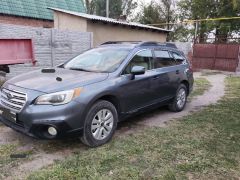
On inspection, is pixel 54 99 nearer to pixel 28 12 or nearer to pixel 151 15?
pixel 28 12

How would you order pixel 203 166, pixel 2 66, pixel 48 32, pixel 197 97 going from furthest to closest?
pixel 48 32, pixel 197 97, pixel 2 66, pixel 203 166

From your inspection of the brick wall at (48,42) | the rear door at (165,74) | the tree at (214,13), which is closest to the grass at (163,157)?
the rear door at (165,74)

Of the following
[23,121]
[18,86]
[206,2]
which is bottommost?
[23,121]

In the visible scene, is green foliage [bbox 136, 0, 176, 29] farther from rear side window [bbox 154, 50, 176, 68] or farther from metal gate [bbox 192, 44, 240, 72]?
rear side window [bbox 154, 50, 176, 68]

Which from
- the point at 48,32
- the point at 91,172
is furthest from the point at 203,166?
the point at 48,32

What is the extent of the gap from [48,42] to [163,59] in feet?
18.9

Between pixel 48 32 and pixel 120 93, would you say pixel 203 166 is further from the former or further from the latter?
pixel 48 32

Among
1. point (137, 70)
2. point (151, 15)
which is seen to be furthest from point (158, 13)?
point (137, 70)

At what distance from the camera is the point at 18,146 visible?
4391 mm

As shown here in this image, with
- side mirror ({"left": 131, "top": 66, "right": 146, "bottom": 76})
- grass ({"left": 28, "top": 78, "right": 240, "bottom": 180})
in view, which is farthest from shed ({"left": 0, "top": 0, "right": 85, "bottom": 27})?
grass ({"left": 28, "top": 78, "right": 240, "bottom": 180})

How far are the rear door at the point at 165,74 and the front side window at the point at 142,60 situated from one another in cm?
18

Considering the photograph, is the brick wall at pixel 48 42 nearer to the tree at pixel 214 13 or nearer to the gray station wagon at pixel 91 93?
the gray station wagon at pixel 91 93

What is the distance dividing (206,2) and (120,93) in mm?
27484

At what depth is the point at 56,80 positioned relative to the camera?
4.32 meters
